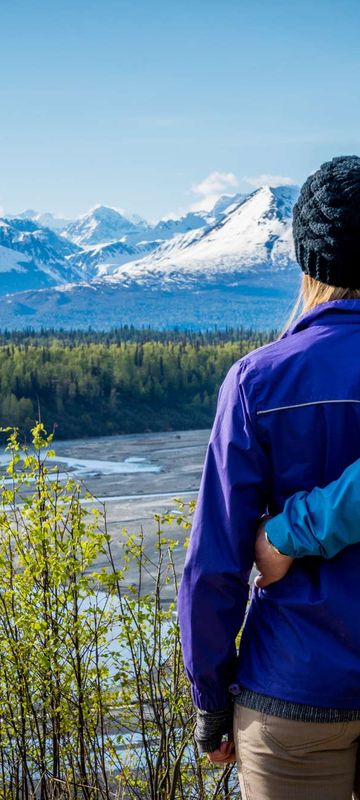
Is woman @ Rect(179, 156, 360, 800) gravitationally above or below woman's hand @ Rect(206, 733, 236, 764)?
above

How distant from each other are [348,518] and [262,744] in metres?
0.48

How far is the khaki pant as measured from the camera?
1756 mm

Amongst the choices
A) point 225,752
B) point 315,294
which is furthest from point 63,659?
point 315,294

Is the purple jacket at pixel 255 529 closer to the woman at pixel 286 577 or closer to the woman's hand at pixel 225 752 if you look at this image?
the woman at pixel 286 577

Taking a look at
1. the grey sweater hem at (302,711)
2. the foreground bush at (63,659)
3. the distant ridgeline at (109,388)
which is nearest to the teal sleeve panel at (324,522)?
the grey sweater hem at (302,711)

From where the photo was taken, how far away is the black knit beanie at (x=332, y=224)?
1.92 meters

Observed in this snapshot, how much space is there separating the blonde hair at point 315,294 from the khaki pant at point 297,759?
Result: 844 mm

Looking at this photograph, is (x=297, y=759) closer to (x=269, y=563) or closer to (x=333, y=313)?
(x=269, y=563)

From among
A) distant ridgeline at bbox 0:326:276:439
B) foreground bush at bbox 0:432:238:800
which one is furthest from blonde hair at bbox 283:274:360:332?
distant ridgeline at bbox 0:326:276:439

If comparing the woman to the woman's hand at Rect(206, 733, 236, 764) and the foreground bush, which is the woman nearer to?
the woman's hand at Rect(206, 733, 236, 764)

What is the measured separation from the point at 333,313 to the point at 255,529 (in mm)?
485

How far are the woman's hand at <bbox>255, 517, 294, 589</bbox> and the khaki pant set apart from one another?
26 cm

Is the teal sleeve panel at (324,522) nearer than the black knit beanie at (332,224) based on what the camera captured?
Yes

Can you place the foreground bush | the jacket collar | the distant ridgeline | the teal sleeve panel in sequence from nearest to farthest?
the teal sleeve panel < the jacket collar < the foreground bush < the distant ridgeline
